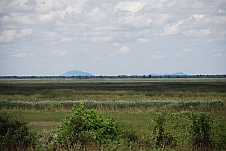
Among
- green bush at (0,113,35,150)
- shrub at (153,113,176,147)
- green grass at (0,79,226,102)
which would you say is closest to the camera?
green bush at (0,113,35,150)

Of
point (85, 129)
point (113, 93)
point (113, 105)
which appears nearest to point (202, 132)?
point (85, 129)

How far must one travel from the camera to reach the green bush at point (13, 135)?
15430 millimetres

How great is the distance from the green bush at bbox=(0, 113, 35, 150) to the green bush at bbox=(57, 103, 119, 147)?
124cm

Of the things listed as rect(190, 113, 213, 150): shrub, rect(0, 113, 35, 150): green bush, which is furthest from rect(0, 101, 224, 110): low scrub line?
rect(0, 113, 35, 150): green bush

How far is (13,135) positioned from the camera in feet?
50.9

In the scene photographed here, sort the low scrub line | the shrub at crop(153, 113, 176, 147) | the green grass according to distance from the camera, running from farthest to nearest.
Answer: the green grass
the low scrub line
the shrub at crop(153, 113, 176, 147)

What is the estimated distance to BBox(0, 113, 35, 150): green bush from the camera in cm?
1543

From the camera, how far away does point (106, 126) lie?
16750mm

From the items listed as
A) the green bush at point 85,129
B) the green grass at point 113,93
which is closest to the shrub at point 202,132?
the green bush at point 85,129

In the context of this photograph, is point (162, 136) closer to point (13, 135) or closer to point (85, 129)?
point (85, 129)

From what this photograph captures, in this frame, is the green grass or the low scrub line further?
the green grass

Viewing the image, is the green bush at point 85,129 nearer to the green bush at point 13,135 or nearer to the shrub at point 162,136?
the green bush at point 13,135

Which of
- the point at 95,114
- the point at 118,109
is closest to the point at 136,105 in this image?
the point at 118,109

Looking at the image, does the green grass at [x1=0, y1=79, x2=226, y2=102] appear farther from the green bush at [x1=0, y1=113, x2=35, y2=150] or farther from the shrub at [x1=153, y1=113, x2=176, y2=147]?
the green bush at [x1=0, y1=113, x2=35, y2=150]
